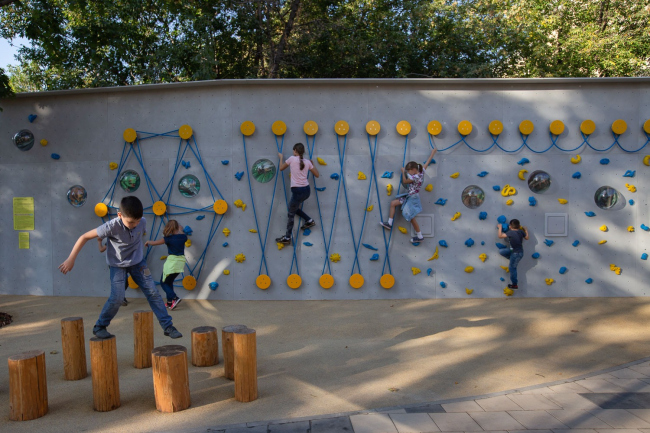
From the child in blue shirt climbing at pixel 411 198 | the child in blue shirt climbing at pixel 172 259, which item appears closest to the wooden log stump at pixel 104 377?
the child in blue shirt climbing at pixel 172 259

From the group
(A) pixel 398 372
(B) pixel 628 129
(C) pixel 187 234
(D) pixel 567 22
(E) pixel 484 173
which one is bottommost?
(A) pixel 398 372

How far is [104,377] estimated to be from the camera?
13.3 ft

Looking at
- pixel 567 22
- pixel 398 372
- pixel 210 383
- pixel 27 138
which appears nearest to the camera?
pixel 210 383

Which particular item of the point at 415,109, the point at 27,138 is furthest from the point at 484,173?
the point at 27,138

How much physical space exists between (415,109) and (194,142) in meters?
3.61

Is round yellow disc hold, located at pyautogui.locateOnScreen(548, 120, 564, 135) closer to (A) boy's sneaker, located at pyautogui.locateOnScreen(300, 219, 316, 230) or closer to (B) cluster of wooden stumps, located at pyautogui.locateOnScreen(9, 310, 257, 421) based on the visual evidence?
(A) boy's sneaker, located at pyautogui.locateOnScreen(300, 219, 316, 230)

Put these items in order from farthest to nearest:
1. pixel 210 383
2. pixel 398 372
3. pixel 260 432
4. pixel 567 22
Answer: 1. pixel 567 22
2. pixel 398 372
3. pixel 210 383
4. pixel 260 432

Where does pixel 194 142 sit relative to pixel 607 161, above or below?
above

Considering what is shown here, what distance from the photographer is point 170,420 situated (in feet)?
12.6

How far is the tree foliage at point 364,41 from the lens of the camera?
46.8 feet

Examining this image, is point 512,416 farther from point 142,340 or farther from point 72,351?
point 72,351

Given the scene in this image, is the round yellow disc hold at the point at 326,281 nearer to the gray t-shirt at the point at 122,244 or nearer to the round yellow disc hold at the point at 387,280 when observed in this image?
the round yellow disc hold at the point at 387,280

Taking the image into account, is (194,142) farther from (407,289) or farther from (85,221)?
(407,289)

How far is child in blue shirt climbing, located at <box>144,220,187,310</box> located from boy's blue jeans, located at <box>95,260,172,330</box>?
211 centimetres
